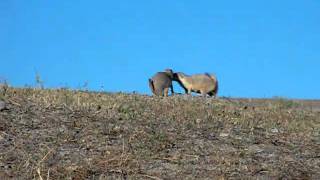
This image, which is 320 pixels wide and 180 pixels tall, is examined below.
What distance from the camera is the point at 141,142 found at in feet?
22.6

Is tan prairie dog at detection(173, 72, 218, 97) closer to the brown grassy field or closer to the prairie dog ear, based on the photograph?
the prairie dog ear

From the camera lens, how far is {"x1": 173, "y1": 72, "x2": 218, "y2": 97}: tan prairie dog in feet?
52.3

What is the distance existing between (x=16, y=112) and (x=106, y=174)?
2.15 meters

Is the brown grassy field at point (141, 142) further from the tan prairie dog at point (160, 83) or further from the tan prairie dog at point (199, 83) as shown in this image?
the tan prairie dog at point (199, 83)

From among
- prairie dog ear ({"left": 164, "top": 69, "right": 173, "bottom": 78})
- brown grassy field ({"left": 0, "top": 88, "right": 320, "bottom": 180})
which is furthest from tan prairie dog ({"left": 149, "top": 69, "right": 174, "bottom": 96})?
brown grassy field ({"left": 0, "top": 88, "right": 320, "bottom": 180})

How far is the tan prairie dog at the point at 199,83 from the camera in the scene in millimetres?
15953

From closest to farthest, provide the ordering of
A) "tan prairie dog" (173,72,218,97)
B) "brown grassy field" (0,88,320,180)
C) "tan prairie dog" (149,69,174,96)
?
"brown grassy field" (0,88,320,180) < "tan prairie dog" (149,69,174,96) < "tan prairie dog" (173,72,218,97)

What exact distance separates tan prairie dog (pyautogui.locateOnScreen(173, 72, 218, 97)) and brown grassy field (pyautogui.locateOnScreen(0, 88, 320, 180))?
6.62m

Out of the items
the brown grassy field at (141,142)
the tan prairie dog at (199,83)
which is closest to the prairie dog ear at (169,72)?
the tan prairie dog at (199,83)

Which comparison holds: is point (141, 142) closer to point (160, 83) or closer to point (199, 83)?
point (160, 83)

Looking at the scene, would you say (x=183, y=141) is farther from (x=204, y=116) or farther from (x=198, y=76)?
(x=198, y=76)

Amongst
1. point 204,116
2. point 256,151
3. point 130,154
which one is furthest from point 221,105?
point 130,154

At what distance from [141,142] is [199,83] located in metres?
9.27

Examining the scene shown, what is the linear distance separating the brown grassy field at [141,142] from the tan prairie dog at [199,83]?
662cm
